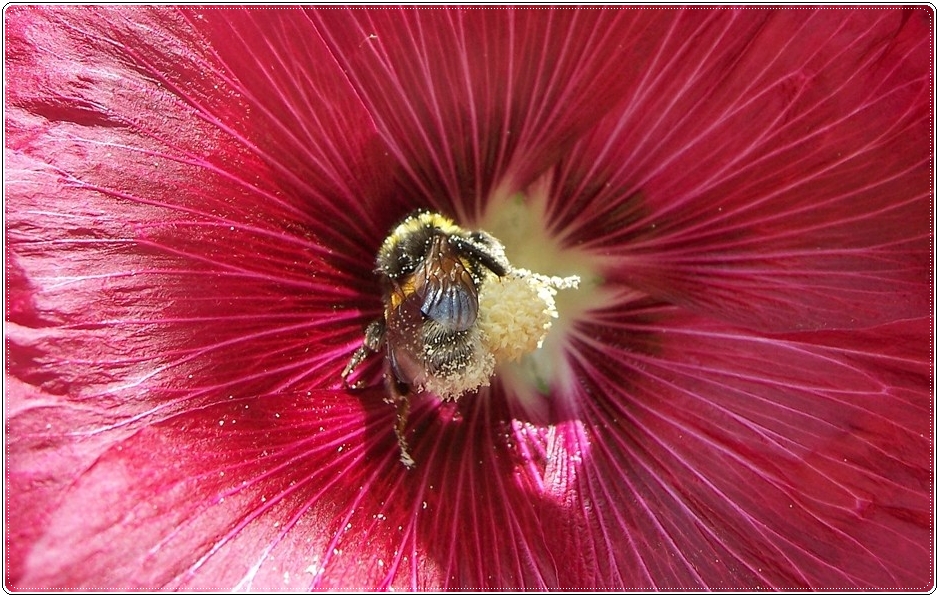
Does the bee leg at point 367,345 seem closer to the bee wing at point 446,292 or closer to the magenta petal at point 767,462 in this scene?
the bee wing at point 446,292

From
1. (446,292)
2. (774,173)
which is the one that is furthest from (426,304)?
(774,173)

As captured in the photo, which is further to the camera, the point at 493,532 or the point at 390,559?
the point at 493,532

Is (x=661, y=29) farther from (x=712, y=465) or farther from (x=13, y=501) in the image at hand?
(x=13, y=501)

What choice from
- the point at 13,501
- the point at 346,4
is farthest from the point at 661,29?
the point at 13,501

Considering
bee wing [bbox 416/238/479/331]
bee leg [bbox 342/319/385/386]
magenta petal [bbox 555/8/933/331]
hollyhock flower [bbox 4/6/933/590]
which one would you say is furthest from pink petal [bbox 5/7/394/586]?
magenta petal [bbox 555/8/933/331]

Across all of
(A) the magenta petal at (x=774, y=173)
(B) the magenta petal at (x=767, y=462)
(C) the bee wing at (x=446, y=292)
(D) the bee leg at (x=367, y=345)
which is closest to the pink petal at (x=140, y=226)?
(D) the bee leg at (x=367, y=345)

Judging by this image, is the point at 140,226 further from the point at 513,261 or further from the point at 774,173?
the point at 774,173
